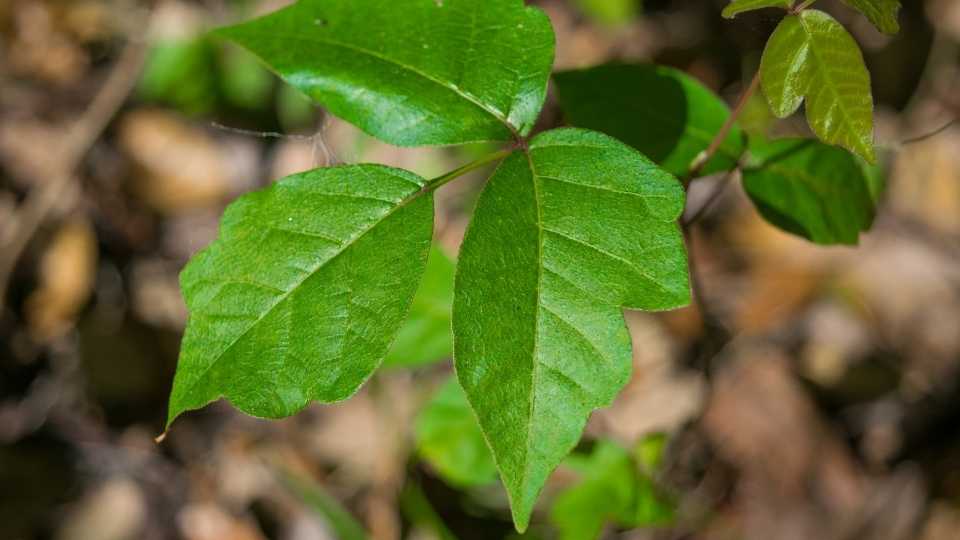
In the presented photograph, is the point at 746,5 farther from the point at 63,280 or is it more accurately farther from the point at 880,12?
the point at 63,280

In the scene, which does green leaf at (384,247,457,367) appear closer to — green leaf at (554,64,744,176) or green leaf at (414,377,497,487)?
green leaf at (414,377,497,487)

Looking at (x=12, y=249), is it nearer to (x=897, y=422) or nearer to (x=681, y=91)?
(x=681, y=91)

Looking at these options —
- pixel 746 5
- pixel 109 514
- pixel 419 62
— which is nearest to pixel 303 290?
pixel 419 62

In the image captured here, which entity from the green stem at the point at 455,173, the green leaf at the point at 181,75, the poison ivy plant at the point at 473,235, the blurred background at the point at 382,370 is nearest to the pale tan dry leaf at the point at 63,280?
the blurred background at the point at 382,370

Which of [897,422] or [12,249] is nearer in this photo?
[897,422]

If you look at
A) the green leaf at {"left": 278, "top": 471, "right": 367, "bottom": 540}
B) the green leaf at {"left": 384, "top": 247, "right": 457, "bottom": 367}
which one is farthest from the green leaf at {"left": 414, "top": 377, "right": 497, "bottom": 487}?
the green leaf at {"left": 278, "top": 471, "right": 367, "bottom": 540}

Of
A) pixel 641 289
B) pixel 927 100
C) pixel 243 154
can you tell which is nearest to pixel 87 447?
pixel 243 154

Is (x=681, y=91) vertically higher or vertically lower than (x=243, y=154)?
higher
